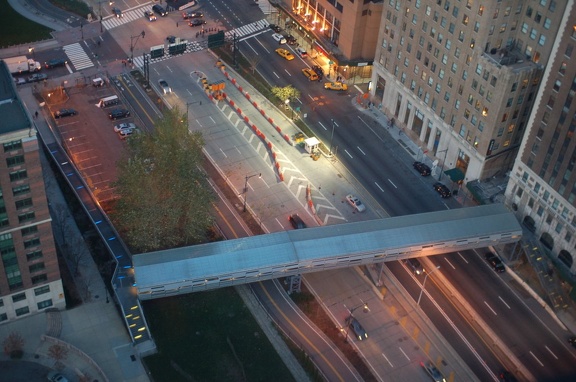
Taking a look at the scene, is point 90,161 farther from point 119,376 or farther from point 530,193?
point 530,193

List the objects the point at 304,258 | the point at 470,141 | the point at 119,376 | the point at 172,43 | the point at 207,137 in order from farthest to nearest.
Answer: the point at 172,43 → the point at 207,137 → the point at 470,141 → the point at 304,258 → the point at 119,376

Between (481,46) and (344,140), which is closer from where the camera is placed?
(481,46)

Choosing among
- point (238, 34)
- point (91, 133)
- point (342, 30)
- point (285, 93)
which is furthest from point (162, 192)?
point (238, 34)

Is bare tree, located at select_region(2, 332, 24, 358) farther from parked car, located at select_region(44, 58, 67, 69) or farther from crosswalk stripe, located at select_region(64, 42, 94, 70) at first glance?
crosswalk stripe, located at select_region(64, 42, 94, 70)

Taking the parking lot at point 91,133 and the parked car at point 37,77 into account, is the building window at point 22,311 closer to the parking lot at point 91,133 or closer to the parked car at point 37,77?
the parking lot at point 91,133

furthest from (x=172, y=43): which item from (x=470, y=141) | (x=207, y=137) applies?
(x=470, y=141)

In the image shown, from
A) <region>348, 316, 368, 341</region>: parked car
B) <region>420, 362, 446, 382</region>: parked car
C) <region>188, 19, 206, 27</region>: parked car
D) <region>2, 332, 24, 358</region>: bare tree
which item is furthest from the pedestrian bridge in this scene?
<region>188, 19, 206, 27</region>: parked car
